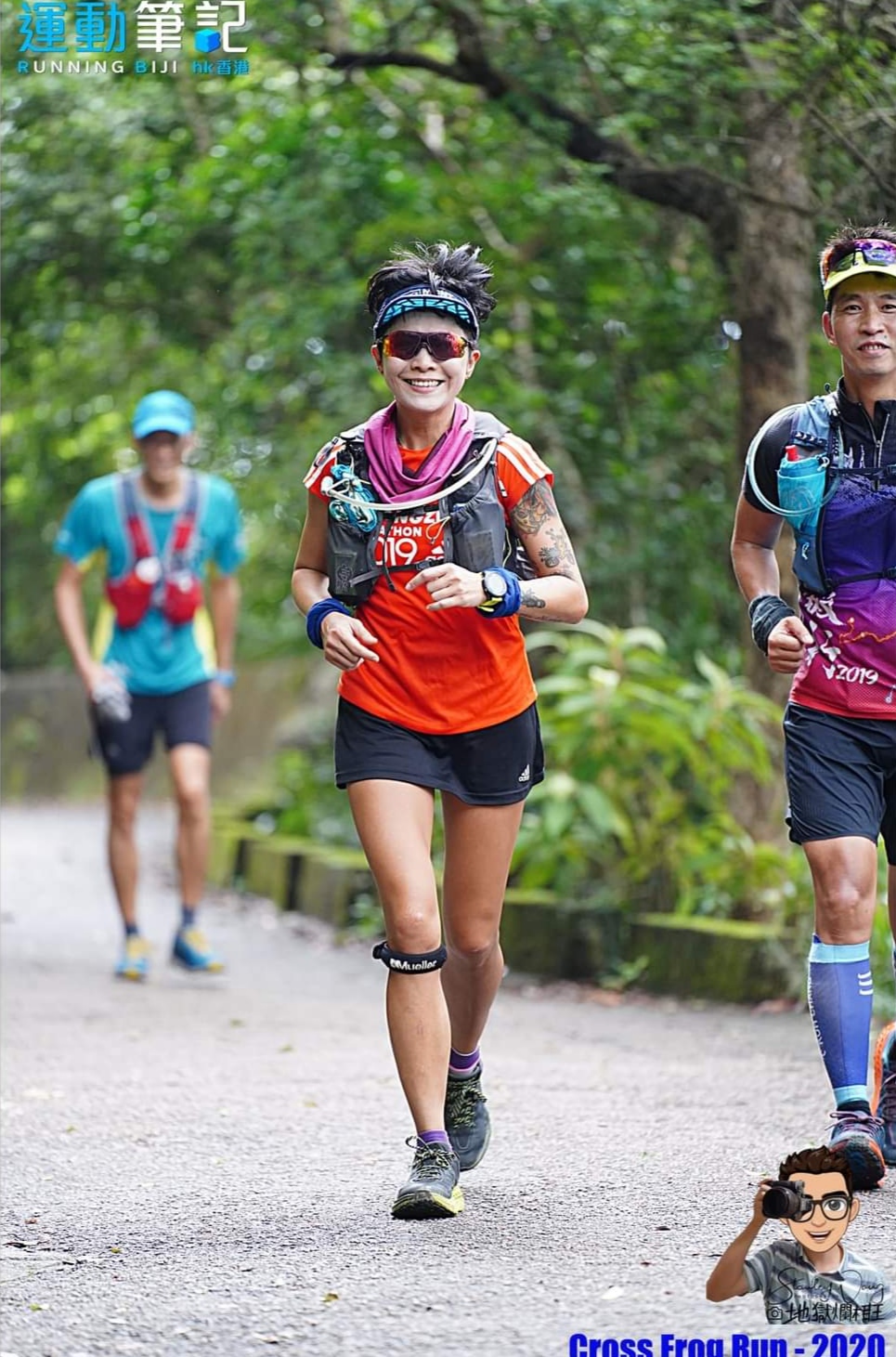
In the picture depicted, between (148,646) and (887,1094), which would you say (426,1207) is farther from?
(148,646)

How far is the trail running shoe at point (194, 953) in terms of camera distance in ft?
31.1

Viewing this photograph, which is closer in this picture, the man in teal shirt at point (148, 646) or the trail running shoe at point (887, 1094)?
the trail running shoe at point (887, 1094)

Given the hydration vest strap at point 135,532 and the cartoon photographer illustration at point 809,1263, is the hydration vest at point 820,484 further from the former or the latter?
the hydration vest strap at point 135,532

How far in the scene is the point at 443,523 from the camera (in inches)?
190

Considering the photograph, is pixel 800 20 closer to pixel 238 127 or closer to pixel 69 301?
pixel 238 127

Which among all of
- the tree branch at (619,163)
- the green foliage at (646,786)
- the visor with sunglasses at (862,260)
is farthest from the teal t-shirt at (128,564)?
the visor with sunglasses at (862,260)

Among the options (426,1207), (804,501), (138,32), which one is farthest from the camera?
(138,32)

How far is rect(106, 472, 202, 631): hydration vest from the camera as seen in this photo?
9.35 meters

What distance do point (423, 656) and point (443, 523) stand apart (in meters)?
0.30

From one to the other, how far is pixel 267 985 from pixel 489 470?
16.4 ft

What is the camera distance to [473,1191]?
4.94 m

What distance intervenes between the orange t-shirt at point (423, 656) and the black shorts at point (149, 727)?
15.1 feet

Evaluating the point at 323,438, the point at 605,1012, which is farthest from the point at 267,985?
the point at 323,438

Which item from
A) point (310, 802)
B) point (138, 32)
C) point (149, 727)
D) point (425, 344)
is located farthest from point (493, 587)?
point (310, 802)
